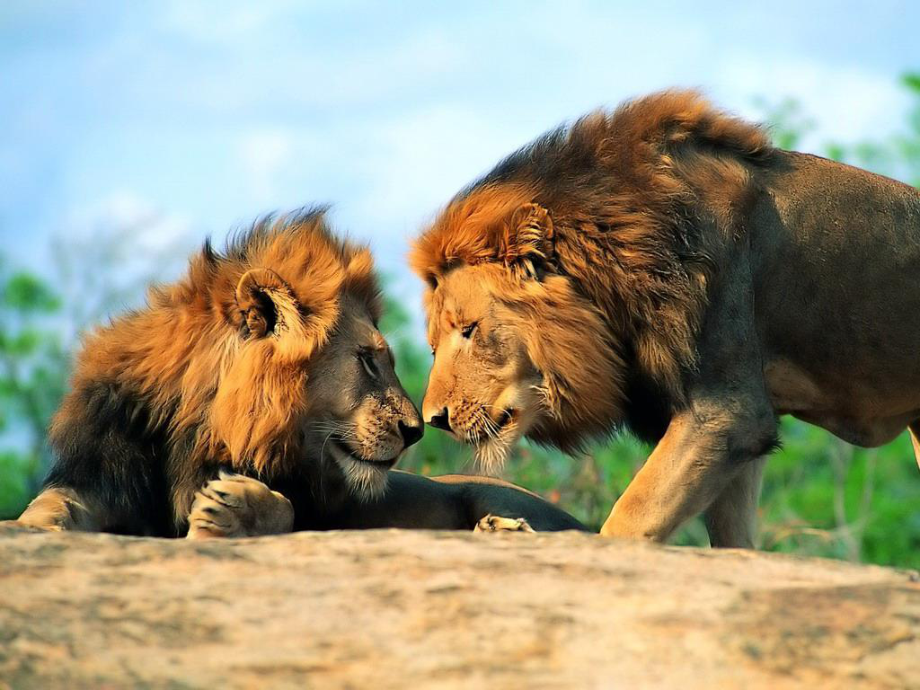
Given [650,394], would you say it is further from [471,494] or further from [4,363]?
[4,363]

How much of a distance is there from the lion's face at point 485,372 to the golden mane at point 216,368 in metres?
0.45

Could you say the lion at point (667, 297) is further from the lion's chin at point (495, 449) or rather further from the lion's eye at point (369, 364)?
the lion's eye at point (369, 364)

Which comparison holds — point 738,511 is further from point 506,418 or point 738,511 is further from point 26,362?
point 26,362

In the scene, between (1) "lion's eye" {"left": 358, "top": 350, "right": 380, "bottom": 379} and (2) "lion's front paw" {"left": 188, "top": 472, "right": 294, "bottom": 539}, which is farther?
(1) "lion's eye" {"left": 358, "top": 350, "right": 380, "bottom": 379}

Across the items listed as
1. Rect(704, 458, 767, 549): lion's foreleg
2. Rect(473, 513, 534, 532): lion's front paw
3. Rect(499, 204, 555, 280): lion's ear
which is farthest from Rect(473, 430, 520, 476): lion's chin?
Rect(704, 458, 767, 549): lion's foreleg

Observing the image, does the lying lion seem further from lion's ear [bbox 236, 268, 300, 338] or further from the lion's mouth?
the lion's mouth

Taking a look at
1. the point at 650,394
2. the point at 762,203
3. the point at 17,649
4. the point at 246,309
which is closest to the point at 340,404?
the point at 246,309

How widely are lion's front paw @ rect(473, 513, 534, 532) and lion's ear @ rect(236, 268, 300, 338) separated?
2.90ft

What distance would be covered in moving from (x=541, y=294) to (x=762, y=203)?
823 millimetres

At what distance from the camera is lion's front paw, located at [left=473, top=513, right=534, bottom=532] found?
13.9 ft

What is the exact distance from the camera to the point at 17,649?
95.3 inches

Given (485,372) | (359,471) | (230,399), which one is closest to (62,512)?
(230,399)

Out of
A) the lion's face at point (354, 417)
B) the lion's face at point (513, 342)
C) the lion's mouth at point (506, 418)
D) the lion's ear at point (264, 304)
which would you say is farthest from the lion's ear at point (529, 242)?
the lion's ear at point (264, 304)

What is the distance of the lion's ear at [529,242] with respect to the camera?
177 inches
